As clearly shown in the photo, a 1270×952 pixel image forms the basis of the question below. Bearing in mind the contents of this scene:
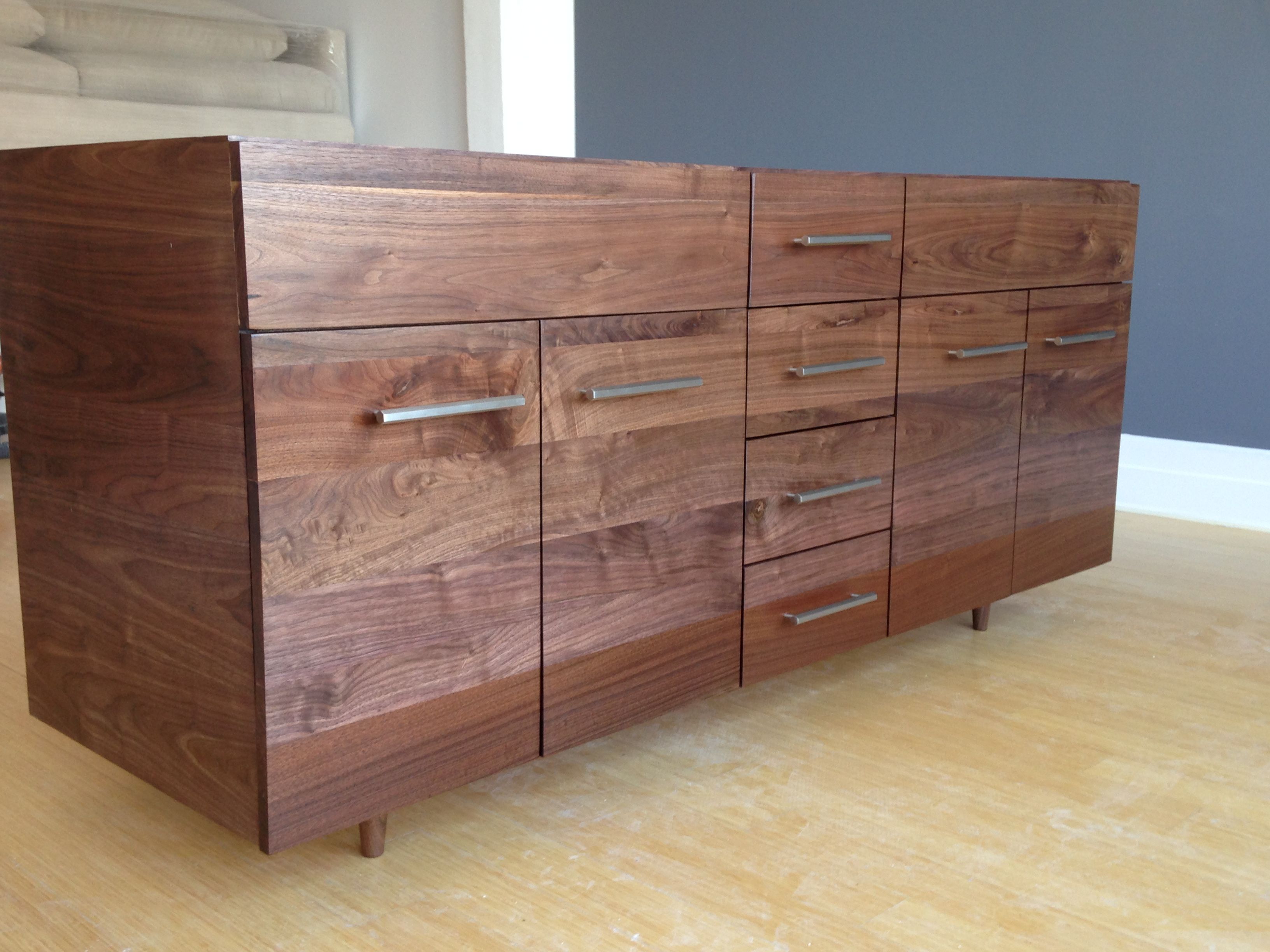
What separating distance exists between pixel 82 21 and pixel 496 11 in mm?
1193

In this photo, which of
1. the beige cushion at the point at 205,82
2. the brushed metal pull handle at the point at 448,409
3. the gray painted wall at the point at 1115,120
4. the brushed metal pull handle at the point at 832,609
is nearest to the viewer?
the brushed metal pull handle at the point at 448,409

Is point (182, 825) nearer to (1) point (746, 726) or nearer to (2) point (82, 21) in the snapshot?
(1) point (746, 726)

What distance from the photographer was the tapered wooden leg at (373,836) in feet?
3.92

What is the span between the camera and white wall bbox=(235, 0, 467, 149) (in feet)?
11.8

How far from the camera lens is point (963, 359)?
170 cm

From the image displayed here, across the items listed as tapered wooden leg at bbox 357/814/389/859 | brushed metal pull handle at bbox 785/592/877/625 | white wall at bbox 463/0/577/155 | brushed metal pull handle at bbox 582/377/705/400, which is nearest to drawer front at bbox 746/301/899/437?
brushed metal pull handle at bbox 582/377/705/400

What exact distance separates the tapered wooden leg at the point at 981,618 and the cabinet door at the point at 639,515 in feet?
2.24

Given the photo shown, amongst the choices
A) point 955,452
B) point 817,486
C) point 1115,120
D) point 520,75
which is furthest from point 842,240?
point 520,75

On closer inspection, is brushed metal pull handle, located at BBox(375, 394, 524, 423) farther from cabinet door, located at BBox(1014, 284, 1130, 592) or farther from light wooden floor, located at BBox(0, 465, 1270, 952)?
cabinet door, located at BBox(1014, 284, 1130, 592)

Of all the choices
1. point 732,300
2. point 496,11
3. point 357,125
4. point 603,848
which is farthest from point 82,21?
point 603,848

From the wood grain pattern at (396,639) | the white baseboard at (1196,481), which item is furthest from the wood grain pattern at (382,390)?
the white baseboard at (1196,481)

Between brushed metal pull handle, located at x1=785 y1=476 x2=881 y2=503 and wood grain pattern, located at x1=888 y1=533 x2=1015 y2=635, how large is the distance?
5.8 inches

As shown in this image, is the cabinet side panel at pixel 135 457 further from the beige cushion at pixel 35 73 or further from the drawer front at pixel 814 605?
the beige cushion at pixel 35 73

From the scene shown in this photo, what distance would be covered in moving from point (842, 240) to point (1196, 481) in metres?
1.68
